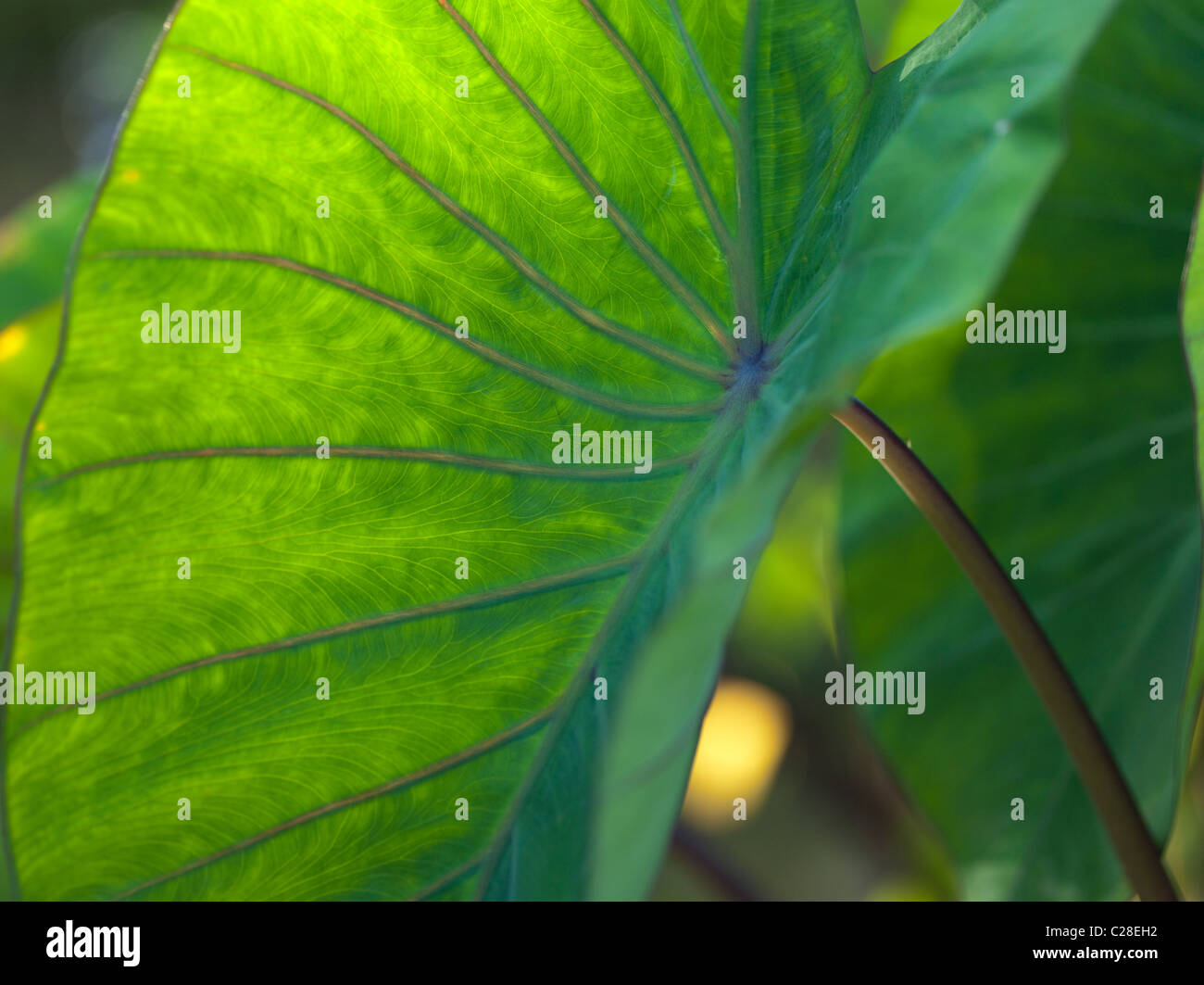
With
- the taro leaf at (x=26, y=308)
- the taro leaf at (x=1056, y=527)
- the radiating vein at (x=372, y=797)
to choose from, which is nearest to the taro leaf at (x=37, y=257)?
the taro leaf at (x=26, y=308)

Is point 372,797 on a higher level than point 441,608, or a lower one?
lower

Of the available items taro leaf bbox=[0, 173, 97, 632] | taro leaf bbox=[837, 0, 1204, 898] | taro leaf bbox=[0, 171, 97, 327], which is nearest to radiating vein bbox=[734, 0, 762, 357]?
taro leaf bbox=[837, 0, 1204, 898]

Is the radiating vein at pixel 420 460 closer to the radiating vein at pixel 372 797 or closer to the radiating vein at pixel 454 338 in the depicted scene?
the radiating vein at pixel 454 338

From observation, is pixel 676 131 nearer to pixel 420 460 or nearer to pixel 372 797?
pixel 420 460

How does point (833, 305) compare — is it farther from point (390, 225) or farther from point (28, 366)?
point (28, 366)

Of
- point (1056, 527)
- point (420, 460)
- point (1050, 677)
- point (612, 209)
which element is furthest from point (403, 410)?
point (1056, 527)

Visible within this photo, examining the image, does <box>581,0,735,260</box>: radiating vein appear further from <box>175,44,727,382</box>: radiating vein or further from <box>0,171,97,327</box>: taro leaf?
<box>0,171,97,327</box>: taro leaf
